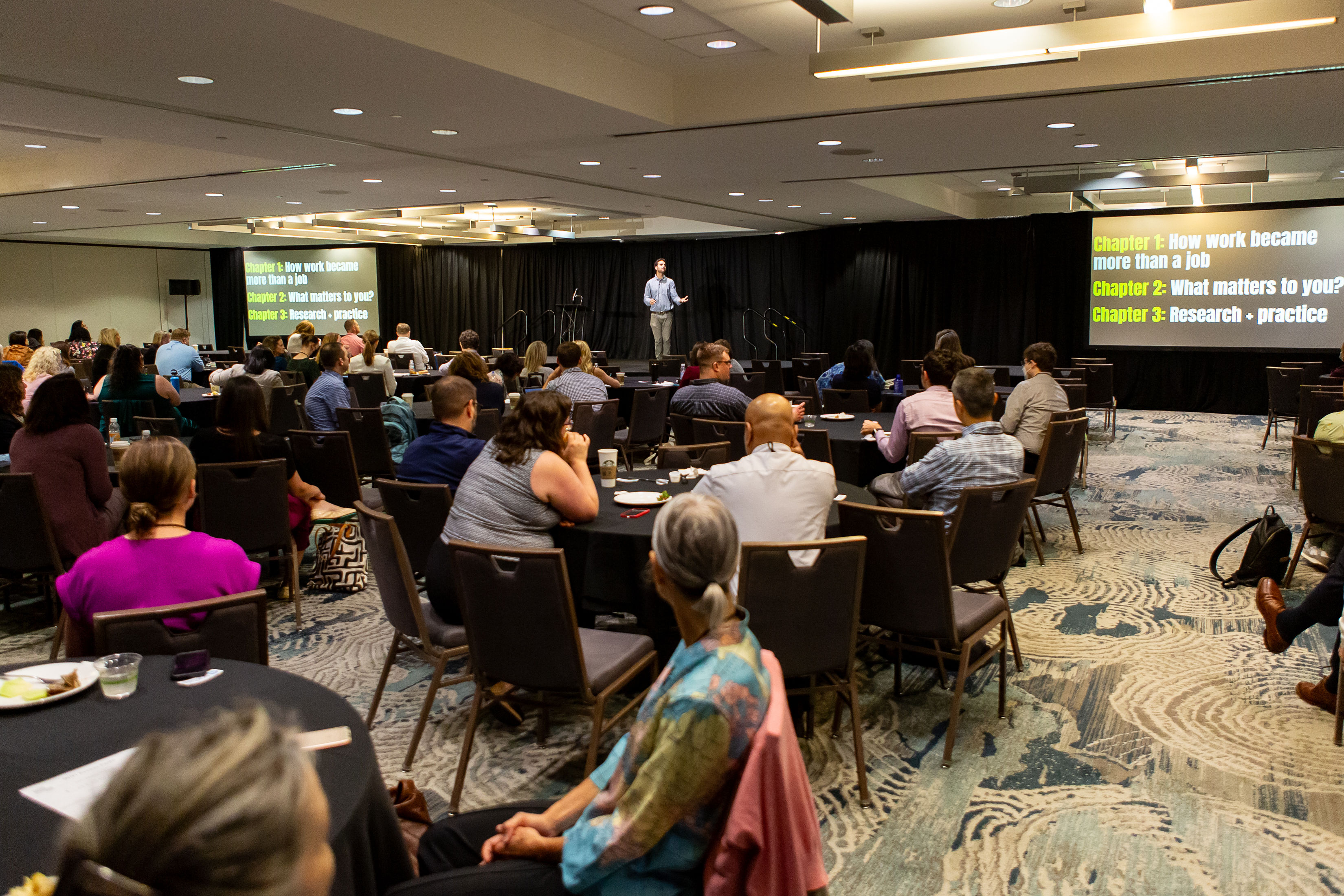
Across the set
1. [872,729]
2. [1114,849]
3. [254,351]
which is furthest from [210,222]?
[1114,849]

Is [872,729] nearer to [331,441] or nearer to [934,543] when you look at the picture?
[934,543]

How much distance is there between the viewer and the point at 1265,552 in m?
5.29

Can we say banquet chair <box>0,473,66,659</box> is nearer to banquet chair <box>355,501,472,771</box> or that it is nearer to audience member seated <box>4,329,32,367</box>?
banquet chair <box>355,501,472,771</box>

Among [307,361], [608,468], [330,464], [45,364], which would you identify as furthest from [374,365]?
[608,468]

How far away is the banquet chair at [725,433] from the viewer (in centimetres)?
590

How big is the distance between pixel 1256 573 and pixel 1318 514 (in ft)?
1.76

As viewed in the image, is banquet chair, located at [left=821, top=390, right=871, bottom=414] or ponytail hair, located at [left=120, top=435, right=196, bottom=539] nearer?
ponytail hair, located at [left=120, top=435, right=196, bottom=539]

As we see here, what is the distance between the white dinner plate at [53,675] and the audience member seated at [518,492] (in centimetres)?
142

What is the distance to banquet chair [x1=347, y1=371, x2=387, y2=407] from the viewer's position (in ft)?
30.7

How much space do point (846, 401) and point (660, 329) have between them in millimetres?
9876

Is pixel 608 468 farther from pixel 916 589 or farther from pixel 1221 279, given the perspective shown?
pixel 1221 279

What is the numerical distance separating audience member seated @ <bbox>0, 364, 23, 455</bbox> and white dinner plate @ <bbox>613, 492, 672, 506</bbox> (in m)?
3.45

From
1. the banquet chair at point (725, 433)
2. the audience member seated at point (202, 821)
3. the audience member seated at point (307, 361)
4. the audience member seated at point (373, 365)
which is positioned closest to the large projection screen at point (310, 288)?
the audience member seated at point (307, 361)

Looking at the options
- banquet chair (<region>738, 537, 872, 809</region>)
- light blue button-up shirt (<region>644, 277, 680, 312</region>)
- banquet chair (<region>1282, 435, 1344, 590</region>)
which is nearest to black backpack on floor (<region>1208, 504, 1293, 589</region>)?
banquet chair (<region>1282, 435, 1344, 590</region>)
